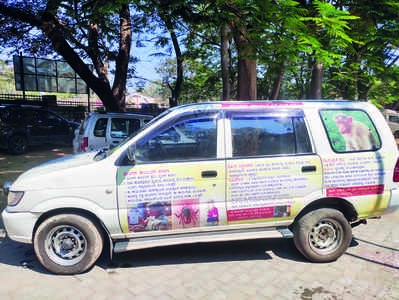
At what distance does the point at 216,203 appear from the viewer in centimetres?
363

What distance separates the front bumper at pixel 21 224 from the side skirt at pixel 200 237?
96 cm

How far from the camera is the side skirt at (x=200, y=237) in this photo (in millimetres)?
3525

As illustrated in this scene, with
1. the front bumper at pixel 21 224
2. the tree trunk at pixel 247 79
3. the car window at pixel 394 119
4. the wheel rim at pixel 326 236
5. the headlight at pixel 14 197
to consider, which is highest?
the tree trunk at pixel 247 79

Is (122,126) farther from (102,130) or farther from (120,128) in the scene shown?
(102,130)

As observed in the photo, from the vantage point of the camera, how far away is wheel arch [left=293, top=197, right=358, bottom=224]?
12.8ft

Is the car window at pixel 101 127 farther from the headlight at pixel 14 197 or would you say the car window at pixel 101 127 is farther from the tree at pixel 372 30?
the tree at pixel 372 30

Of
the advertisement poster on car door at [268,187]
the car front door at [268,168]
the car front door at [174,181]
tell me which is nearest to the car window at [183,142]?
the car front door at [174,181]

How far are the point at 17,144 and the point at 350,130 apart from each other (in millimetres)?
11463

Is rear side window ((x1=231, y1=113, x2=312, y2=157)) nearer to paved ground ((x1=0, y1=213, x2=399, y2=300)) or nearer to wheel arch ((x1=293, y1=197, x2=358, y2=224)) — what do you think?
wheel arch ((x1=293, y1=197, x2=358, y2=224))

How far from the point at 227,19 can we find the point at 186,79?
15568 mm

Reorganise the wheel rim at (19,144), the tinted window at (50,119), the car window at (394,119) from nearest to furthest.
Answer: the wheel rim at (19,144), the tinted window at (50,119), the car window at (394,119)

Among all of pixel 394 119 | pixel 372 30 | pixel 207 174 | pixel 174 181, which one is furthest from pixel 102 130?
pixel 394 119

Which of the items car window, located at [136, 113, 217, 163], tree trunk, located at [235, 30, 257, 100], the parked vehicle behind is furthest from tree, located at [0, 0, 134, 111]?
car window, located at [136, 113, 217, 163]

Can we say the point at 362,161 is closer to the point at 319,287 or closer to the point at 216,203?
the point at 319,287
